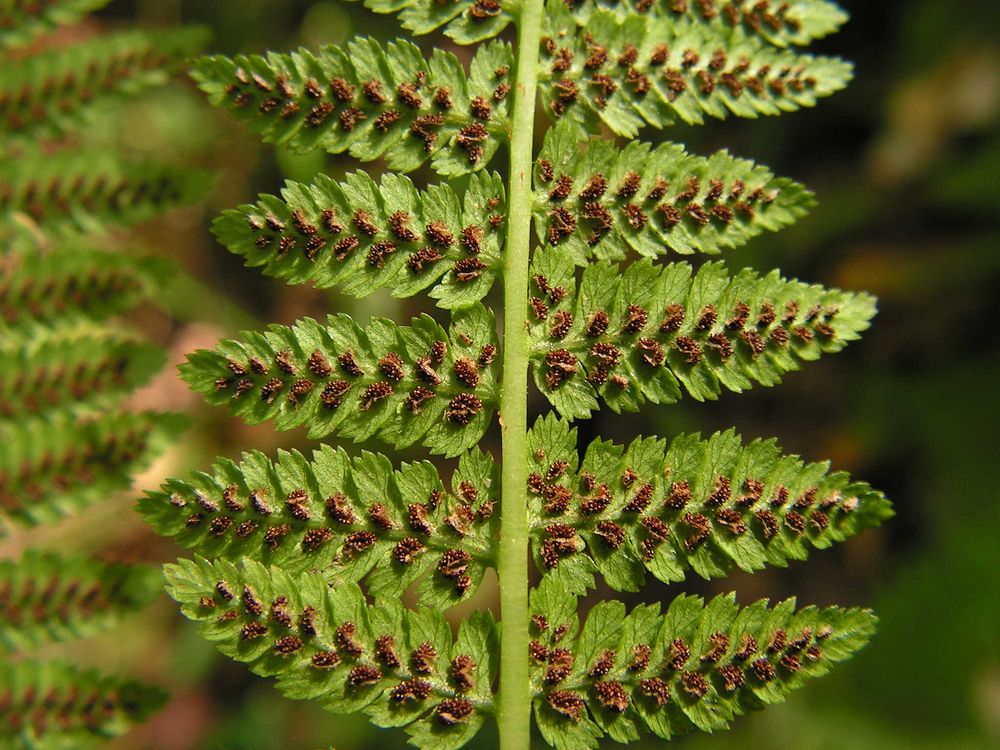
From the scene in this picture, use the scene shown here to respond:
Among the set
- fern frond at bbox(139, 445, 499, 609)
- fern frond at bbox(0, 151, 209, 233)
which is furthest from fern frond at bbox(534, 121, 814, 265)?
fern frond at bbox(0, 151, 209, 233)

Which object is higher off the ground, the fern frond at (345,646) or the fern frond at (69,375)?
the fern frond at (69,375)

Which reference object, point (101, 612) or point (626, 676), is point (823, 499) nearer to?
→ point (626, 676)

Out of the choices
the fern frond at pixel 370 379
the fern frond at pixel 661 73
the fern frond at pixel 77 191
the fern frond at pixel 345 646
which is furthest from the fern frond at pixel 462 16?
the fern frond at pixel 345 646

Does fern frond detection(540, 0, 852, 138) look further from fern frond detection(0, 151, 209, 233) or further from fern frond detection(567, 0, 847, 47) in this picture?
fern frond detection(0, 151, 209, 233)

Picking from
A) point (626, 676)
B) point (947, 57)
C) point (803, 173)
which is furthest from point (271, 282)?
point (947, 57)

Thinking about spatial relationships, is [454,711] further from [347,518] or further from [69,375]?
[69,375]

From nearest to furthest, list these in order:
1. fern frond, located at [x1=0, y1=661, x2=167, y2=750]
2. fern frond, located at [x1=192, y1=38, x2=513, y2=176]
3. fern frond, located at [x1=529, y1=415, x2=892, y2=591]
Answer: fern frond, located at [x1=529, y1=415, x2=892, y2=591]
fern frond, located at [x1=192, y1=38, x2=513, y2=176]
fern frond, located at [x1=0, y1=661, x2=167, y2=750]

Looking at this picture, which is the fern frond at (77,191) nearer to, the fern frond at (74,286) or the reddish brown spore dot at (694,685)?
the fern frond at (74,286)
